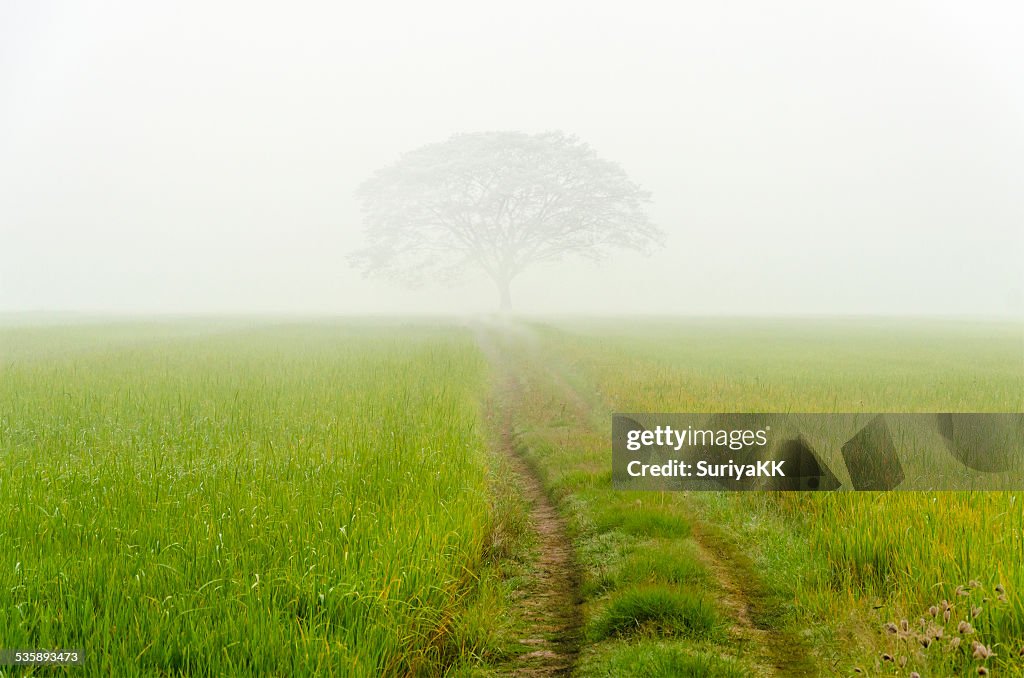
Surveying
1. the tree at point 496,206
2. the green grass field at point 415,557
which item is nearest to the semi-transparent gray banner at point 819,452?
the green grass field at point 415,557

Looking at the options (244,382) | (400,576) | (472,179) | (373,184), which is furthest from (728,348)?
(373,184)

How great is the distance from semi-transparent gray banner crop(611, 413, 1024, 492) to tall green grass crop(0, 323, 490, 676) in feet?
9.61

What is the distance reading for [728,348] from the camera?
29.4m

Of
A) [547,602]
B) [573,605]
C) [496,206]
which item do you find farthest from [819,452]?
[496,206]

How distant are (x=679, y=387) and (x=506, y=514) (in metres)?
8.70

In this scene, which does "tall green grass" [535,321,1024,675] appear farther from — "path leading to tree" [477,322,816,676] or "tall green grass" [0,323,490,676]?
"tall green grass" [0,323,490,676]

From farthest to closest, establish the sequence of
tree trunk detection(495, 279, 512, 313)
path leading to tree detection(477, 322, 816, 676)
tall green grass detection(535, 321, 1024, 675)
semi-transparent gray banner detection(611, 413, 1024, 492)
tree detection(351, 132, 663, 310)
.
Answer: tree trunk detection(495, 279, 512, 313) → tree detection(351, 132, 663, 310) → semi-transparent gray banner detection(611, 413, 1024, 492) → path leading to tree detection(477, 322, 816, 676) → tall green grass detection(535, 321, 1024, 675)

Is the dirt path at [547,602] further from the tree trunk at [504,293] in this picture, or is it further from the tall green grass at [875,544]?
the tree trunk at [504,293]

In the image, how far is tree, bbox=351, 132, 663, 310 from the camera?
58625mm

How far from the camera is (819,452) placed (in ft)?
28.5

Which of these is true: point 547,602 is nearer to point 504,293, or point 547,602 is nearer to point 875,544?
point 875,544

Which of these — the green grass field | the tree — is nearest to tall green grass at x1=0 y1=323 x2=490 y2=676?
the green grass field

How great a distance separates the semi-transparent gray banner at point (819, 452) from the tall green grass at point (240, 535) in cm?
293

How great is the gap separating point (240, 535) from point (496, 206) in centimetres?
5475
